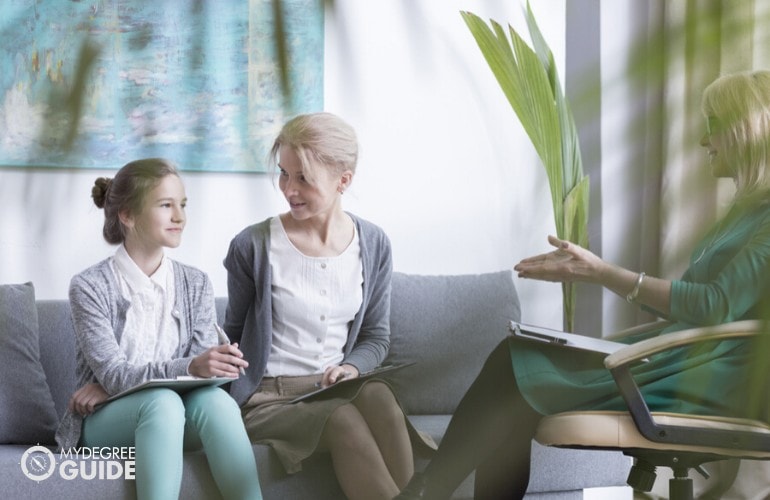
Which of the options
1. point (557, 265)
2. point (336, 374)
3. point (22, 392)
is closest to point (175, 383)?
point (336, 374)

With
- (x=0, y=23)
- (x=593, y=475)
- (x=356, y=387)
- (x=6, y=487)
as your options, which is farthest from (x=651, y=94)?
(x=593, y=475)

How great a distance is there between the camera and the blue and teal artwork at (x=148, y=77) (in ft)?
0.73

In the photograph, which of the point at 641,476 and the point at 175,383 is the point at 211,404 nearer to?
the point at 175,383

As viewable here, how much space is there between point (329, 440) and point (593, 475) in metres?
0.75

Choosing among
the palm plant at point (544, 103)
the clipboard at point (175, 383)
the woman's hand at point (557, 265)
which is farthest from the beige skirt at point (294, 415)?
the palm plant at point (544, 103)

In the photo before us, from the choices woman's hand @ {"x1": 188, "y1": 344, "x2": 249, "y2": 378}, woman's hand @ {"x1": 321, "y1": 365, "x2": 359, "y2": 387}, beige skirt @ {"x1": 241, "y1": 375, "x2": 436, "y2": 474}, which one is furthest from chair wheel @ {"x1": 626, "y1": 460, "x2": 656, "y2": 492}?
woman's hand @ {"x1": 188, "y1": 344, "x2": 249, "y2": 378}

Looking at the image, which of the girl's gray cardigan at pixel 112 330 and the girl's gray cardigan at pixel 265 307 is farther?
the girl's gray cardigan at pixel 265 307

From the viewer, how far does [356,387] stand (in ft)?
5.70

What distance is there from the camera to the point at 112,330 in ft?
5.75

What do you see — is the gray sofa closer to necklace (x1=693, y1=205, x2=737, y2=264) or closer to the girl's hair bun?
the girl's hair bun

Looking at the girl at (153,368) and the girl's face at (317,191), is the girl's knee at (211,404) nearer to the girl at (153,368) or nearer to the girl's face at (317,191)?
the girl at (153,368)

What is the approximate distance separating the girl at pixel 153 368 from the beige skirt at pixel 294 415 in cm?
10

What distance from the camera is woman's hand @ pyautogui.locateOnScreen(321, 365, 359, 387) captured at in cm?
180

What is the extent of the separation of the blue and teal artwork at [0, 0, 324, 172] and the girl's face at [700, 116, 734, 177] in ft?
0.32
